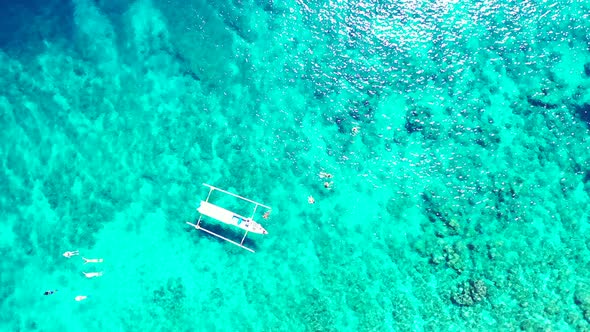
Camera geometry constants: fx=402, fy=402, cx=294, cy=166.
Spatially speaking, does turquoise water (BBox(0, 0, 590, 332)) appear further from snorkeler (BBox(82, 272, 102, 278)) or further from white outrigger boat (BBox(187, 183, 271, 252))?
white outrigger boat (BBox(187, 183, 271, 252))

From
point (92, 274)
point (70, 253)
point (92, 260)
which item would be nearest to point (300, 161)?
point (92, 260)

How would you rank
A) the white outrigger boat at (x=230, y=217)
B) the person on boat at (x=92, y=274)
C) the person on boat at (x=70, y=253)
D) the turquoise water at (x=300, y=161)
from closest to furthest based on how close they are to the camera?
the white outrigger boat at (x=230, y=217)
the turquoise water at (x=300, y=161)
the person on boat at (x=92, y=274)
the person on boat at (x=70, y=253)

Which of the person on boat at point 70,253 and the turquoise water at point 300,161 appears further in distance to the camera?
the person on boat at point 70,253

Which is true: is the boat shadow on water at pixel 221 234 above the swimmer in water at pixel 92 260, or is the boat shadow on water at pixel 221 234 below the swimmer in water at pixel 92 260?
above

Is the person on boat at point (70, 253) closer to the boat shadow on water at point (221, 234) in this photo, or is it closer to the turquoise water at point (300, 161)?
the turquoise water at point (300, 161)

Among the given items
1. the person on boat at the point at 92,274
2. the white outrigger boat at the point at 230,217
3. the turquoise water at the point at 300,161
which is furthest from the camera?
the person on boat at the point at 92,274

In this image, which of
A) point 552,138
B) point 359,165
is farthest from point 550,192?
point 359,165

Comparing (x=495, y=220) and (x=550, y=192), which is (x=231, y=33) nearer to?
(x=495, y=220)

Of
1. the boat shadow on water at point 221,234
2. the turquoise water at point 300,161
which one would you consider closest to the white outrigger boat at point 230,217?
the boat shadow on water at point 221,234

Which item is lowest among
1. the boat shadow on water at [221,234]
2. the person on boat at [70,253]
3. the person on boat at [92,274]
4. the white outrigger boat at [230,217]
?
the person on boat at [92,274]
